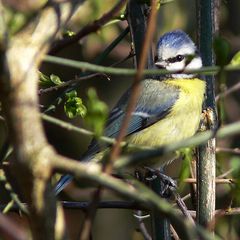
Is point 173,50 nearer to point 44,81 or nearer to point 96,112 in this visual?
point 44,81

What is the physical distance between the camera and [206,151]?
76.8 inches

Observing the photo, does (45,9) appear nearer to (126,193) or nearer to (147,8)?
(126,193)

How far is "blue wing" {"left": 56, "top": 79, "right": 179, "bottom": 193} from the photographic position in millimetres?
2779

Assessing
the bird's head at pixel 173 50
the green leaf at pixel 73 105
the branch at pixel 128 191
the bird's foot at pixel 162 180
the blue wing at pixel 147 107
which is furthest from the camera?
the bird's head at pixel 173 50

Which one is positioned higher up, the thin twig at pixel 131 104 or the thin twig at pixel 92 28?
the thin twig at pixel 92 28

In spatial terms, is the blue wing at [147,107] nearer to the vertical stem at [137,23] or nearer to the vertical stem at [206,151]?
the vertical stem at [206,151]

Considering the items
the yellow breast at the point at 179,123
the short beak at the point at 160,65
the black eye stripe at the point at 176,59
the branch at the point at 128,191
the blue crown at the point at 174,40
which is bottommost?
the branch at the point at 128,191

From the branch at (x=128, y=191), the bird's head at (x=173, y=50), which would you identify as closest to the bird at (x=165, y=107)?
the bird's head at (x=173, y=50)

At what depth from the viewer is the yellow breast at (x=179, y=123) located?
9.17ft

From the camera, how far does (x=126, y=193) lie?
40.9 inches

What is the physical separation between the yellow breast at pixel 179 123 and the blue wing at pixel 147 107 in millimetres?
25

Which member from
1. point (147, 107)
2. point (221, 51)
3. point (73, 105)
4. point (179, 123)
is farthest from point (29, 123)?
point (147, 107)

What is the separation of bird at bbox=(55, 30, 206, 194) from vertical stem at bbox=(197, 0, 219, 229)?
78 centimetres

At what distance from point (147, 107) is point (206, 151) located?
104 centimetres
